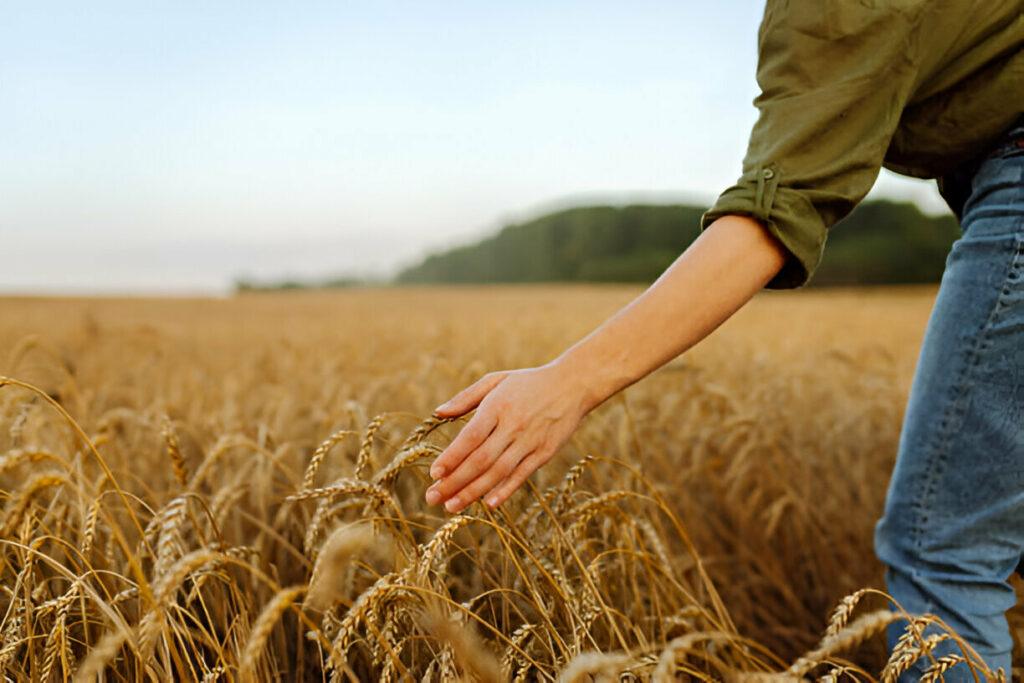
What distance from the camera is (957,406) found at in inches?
42.0

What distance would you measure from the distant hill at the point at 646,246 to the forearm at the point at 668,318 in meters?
37.9

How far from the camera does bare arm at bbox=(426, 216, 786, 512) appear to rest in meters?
0.88

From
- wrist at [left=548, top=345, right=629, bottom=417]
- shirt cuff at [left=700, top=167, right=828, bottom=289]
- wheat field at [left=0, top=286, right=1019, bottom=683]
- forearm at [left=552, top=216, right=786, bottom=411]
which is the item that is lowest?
wheat field at [left=0, top=286, right=1019, bottom=683]

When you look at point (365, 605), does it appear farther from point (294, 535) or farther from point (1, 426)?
point (1, 426)

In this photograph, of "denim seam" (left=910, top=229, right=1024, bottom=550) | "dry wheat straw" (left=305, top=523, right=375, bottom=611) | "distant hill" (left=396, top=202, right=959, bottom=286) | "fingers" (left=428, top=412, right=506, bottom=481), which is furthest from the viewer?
"distant hill" (left=396, top=202, right=959, bottom=286)

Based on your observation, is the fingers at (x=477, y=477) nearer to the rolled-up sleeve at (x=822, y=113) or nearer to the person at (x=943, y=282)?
the person at (x=943, y=282)

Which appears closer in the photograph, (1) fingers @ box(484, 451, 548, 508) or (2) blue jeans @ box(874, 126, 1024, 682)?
(1) fingers @ box(484, 451, 548, 508)

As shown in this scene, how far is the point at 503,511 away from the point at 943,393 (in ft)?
2.24

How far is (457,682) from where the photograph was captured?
0.88m

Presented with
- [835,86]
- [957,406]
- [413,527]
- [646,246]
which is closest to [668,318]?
[835,86]

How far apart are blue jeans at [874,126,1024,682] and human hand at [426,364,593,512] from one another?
0.59m

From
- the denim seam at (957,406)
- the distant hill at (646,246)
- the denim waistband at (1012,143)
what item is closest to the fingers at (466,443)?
the denim seam at (957,406)

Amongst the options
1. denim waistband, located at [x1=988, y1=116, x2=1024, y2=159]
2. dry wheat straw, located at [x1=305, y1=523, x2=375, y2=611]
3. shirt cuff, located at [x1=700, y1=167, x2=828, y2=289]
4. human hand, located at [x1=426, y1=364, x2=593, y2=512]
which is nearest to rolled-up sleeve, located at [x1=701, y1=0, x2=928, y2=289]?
shirt cuff, located at [x1=700, y1=167, x2=828, y2=289]

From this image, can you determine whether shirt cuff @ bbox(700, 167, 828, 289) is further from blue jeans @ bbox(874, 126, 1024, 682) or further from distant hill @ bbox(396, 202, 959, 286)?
distant hill @ bbox(396, 202, 959, 286)
